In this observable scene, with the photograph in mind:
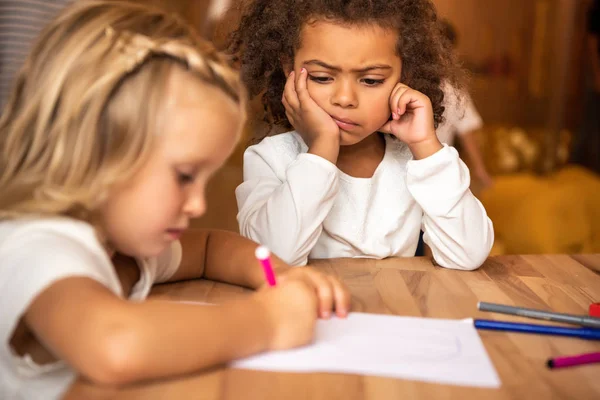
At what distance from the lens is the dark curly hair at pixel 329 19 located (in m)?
1.28

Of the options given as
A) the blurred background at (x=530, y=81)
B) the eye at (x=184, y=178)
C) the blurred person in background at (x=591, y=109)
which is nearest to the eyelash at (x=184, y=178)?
the eye at (x=184, y=178)

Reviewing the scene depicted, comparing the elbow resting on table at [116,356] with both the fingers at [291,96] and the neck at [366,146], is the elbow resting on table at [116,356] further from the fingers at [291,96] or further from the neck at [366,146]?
the neck at [366,146]

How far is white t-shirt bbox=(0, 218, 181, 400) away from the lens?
66 cm

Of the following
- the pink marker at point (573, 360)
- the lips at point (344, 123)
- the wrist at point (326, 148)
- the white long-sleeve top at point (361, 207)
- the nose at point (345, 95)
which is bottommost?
the white long-sleeve top at point (361, 207)

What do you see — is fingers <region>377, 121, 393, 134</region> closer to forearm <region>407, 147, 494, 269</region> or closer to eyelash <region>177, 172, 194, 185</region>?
forearm <region>407, 147, 494, 269</region>

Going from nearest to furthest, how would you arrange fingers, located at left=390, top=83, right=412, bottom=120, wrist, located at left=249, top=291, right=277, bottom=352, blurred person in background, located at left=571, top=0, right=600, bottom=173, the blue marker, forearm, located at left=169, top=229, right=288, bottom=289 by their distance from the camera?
wrist, located at left=249, top=291, right=277, bottom=352 < the blue marker < forearm, located at left=169, top=229, right=288, bottom=289 < fingers, located at left=390, top=83, right=412, bottom=120 < blurred person in background, located at left=571, top=0, right=600, bottom=173

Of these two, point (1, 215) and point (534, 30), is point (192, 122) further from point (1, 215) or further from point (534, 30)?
point (534, 30)

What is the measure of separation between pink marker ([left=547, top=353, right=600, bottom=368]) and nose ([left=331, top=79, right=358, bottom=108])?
2.04 ft

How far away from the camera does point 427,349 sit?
2.46 feet

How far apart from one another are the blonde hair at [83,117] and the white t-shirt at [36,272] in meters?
0.03

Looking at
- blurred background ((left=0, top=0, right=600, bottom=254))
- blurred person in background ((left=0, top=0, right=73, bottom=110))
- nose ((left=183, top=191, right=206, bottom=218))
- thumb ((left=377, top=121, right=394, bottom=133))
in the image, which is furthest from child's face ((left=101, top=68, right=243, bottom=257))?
blurred background ((left=0, top=0, right=600, bottom=254))

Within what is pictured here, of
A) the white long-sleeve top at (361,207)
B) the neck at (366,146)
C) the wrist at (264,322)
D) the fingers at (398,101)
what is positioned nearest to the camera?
the wrist at (264,322)

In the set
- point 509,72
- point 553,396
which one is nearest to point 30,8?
point 553,396

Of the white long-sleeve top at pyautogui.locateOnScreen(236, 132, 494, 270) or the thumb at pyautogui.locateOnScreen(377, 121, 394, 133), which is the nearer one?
the white long-sleeve top at pyautogui.locateOnScreen(236, 132, 494, 270)
